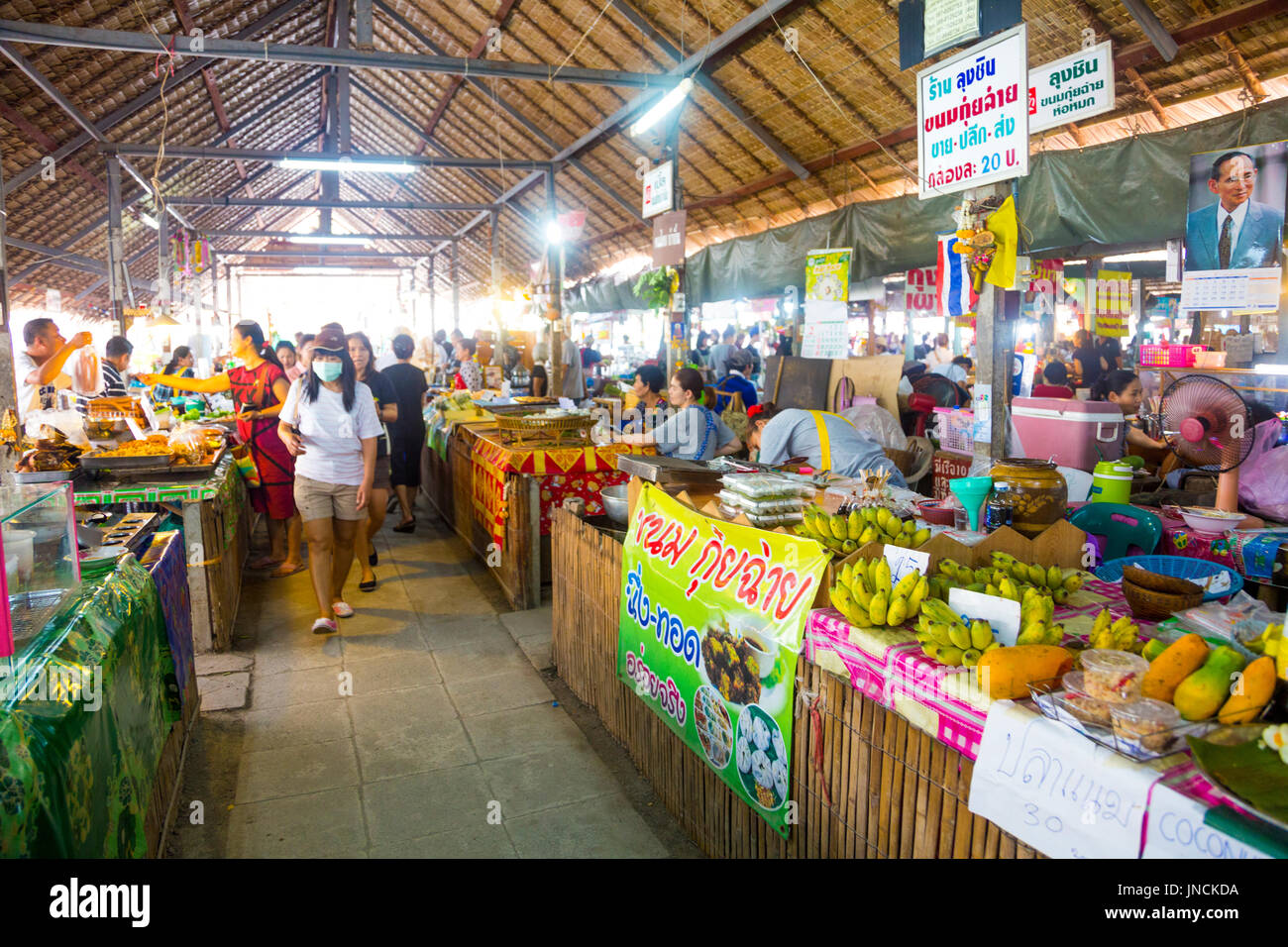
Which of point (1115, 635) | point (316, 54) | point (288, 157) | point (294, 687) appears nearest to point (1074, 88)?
point (1115, 635)

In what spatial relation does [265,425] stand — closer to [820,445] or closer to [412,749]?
[412,749]

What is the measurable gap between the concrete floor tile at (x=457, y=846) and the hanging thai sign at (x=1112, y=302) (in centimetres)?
1099

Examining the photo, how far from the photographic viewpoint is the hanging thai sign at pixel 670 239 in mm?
7984

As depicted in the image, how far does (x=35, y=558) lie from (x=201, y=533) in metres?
2.50

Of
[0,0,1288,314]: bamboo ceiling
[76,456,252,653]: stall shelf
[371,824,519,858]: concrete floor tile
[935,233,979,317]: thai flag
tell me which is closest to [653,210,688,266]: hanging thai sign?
[0,0,1288,314]: bamboo ceiling

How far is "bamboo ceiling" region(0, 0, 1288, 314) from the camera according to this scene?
21.5 feet

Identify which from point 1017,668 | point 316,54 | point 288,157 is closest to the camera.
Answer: point 1017,668

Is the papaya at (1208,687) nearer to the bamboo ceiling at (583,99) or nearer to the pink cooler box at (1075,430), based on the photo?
the pink cooler box at (1075,430)

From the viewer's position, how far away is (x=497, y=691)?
410cm

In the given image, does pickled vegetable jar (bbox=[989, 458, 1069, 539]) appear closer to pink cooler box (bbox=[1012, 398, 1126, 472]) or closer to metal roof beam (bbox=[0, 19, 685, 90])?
pink cooler box (bbox=[1012, 398, 1126, 472])

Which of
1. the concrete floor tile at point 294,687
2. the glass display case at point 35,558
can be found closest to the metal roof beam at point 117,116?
the concrete floor tile at point 294,687

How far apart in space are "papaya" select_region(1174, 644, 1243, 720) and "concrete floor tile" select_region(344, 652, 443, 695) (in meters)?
3.47

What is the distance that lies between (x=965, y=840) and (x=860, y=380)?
552 cm
